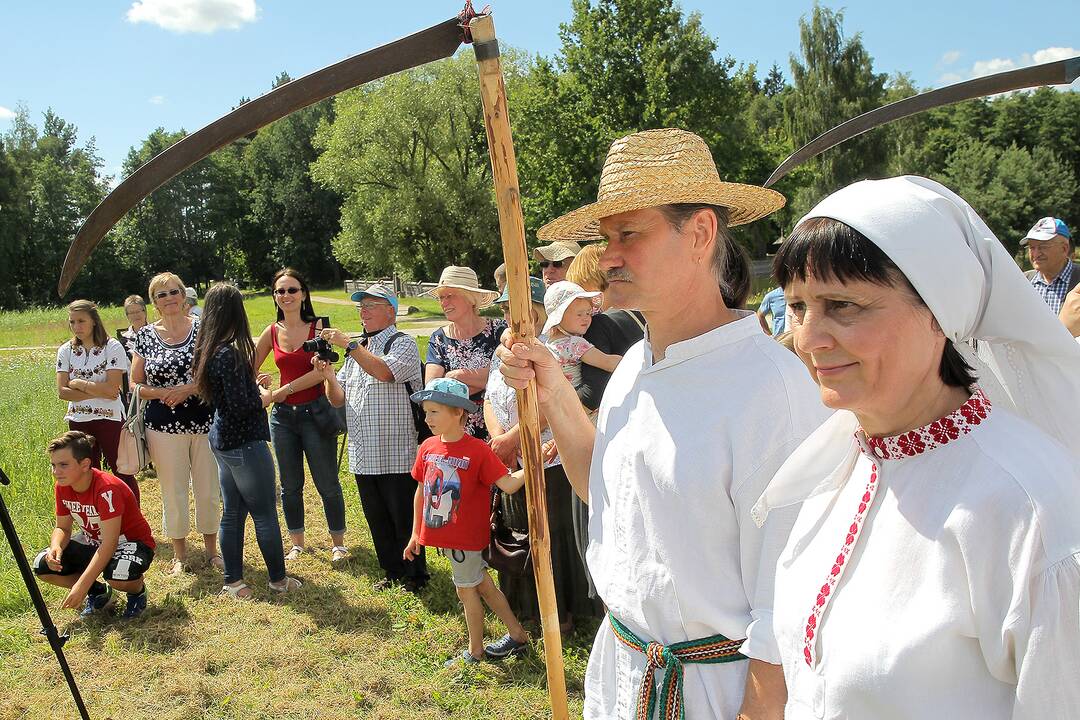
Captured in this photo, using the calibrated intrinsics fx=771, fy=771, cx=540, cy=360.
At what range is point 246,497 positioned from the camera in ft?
16.1

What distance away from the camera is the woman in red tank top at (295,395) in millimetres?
5285

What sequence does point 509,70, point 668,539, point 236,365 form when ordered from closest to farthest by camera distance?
point 668,539
point 236,365
point 509,70

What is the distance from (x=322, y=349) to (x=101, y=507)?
165 centimetres

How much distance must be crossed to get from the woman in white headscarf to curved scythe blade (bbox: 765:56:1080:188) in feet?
4.60

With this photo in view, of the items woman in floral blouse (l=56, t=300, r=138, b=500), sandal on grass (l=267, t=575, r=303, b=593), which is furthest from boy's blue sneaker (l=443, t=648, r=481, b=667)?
woman in floral blouse (l=56, t=300, r=138, b=500)

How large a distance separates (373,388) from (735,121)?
27.2 metres

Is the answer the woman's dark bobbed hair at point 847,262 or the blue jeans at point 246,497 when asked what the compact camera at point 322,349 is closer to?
the blue jeans at point 246,497

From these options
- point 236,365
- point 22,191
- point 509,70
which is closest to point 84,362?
point 236,365

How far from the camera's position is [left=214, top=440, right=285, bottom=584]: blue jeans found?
4891 mm

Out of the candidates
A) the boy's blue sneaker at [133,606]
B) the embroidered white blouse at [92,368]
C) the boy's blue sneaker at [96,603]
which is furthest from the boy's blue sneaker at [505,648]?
the embroidered white blouse at [92,368]

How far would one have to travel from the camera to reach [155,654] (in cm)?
451

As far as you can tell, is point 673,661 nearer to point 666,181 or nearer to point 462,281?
point 666,181

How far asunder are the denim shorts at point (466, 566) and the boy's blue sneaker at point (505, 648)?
0.38 meters

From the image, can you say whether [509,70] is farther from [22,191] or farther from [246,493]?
[22,191]
